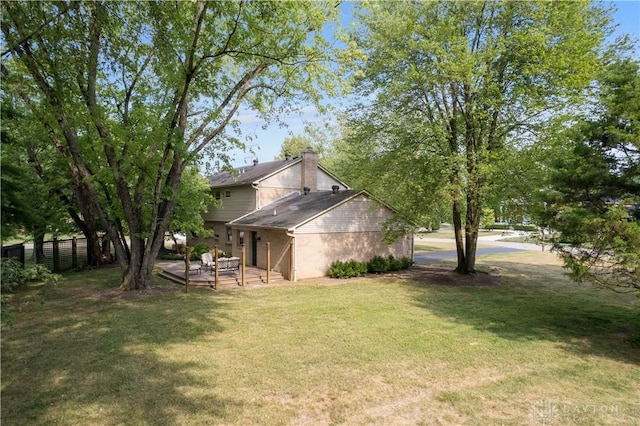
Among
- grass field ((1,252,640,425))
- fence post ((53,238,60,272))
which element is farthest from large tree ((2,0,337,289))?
fence post ((53,238,60,272))

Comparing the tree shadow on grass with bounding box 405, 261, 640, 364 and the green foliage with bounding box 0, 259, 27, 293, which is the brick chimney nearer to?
the tree shadow on grass with bounding box 405, 261, 640, 364

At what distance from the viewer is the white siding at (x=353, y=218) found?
60.5 ft

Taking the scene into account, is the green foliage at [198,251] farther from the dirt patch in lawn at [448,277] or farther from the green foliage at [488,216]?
the green foliage at [488,216]

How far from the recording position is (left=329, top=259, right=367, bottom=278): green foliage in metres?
18.4

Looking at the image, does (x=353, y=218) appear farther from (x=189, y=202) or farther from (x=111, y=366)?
(x=111, y=366)

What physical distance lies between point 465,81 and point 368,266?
1018 cm

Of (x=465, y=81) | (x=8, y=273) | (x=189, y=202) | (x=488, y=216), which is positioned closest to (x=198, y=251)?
(x=189, y=202)

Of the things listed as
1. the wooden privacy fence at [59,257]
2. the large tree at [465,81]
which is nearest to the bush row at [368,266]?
the large tree at [465,81]

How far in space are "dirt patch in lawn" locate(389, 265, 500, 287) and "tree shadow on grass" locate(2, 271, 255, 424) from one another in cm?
1039

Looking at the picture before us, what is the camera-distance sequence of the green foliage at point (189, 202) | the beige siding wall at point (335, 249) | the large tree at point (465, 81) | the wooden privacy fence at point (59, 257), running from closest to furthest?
the large tree at point (465, 81) < the beige siding wall at point (335, 249) < the green foliage at point (189, 202) < the wooden privacy fence at point (59, 257)

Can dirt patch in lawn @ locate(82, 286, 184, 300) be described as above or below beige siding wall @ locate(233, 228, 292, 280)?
below

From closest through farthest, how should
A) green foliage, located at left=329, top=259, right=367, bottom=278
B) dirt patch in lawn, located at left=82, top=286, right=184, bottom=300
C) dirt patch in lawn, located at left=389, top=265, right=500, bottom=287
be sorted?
dirt patch in lawn, located at left=82, top=286, right=184, bottom=300
dirt patch in lawn, located at left=389, top=265, right=500, bottom=287
green foliage, located at left=329, top=259, right=367, bottom=278

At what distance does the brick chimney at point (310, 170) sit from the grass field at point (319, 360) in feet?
39.8

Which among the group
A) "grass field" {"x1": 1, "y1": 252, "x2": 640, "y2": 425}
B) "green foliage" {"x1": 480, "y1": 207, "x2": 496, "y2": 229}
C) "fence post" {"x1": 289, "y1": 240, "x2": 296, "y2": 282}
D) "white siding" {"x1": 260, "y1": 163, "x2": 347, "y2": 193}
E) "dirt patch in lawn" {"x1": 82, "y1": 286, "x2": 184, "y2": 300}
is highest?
"white siding" {"x1": 260, "y1": 163, "x2": 347, "y2": 193}
